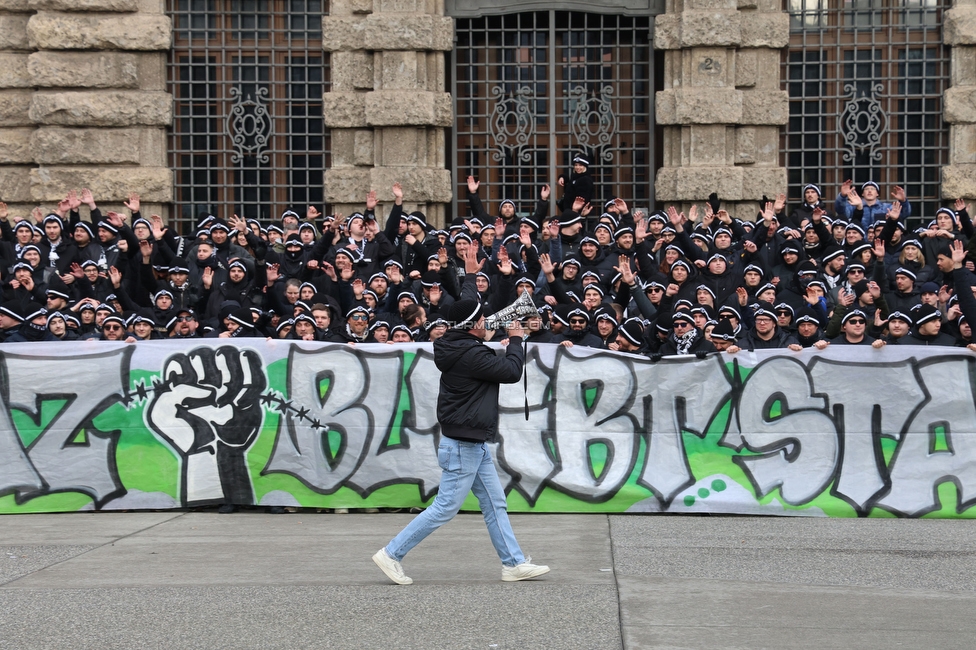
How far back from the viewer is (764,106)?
53.0 ft

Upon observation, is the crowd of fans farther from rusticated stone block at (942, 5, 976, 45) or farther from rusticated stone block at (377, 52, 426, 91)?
rusticated stone block at (942, 5, 976, 45)

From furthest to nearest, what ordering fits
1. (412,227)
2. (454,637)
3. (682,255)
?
(412,227) < (682,255) < (454,637)

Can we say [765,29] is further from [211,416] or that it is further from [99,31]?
[211,416]

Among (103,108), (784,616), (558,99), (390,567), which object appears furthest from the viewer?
(558,99)

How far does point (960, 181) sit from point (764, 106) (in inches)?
104

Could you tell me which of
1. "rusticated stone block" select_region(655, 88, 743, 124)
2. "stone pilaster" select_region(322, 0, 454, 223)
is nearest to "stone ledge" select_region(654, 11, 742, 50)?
"rusticated stone block" select_region(655, 88, 743, 124)

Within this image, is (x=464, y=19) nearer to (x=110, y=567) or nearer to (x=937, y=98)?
(x=937, y=98)

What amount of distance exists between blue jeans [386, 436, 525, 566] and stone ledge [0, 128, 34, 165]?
11.3m

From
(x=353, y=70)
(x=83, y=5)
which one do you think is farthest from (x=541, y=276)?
(x=83, y=5)

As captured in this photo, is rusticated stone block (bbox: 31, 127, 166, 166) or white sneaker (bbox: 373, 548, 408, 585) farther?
rusticated stone block (bbox: 31, 127, 166, 166)

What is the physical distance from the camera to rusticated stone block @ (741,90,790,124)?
16.1 meters

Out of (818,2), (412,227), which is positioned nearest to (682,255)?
(412,227)

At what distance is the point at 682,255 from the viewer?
13250 millimetres

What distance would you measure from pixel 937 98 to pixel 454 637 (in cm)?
1287
